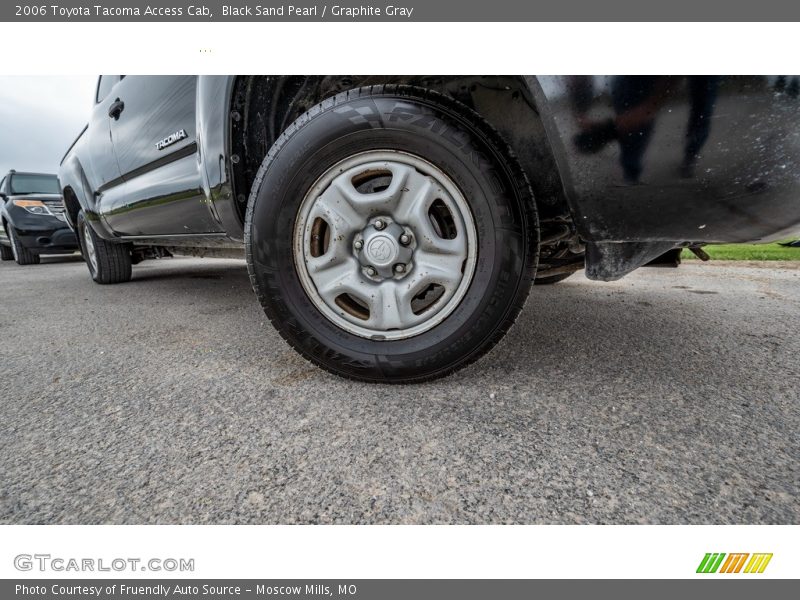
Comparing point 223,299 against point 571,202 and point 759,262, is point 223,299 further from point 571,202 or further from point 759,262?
point 759,262

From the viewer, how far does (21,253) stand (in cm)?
612

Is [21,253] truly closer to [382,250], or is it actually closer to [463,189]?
[382,250]

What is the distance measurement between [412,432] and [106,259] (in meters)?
3.75

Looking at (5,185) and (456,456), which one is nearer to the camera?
(456,456)

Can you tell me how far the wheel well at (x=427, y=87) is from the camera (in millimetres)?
1197

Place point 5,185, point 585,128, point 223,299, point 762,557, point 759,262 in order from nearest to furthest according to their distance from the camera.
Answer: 1. point 762,557
2. point 585,128
3. point 223,299
4. point 759,262
5. point 5,185

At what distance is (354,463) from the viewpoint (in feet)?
2.71

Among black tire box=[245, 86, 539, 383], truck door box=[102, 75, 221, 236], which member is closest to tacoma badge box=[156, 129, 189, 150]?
truck door box=[102, 75, 221, 236]

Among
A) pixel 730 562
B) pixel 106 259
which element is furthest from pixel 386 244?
pixel 106 259

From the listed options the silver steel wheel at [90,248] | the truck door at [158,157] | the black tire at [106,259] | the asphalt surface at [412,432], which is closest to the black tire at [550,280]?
the asphalt surface at [412,432]

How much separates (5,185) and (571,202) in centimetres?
886

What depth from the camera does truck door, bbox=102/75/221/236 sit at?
67.2 inches

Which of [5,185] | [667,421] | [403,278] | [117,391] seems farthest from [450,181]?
[5,185]

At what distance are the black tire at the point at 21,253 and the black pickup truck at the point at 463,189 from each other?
22.9 feet
